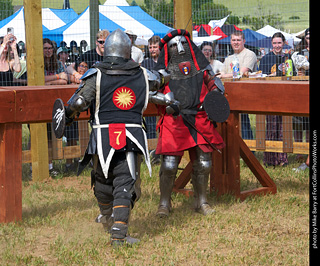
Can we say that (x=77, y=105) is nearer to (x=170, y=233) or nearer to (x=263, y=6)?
(x=170, y=233)

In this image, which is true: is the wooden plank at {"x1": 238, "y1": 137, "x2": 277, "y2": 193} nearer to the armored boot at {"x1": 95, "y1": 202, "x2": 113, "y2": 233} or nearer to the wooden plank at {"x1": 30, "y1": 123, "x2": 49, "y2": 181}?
the armored boot at {"x1": 95, "y1": 202, "x2": 113, "y2": 233}

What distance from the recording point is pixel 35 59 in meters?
6.89

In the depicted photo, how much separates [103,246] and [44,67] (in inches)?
138

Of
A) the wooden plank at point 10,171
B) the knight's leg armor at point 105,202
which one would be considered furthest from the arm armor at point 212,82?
the wooden plank at point 10,171

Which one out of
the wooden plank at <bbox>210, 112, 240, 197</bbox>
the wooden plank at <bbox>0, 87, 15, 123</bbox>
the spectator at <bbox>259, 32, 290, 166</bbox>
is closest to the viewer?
the wooden plank at <bbox>0, 87, 15, 123</bbox>

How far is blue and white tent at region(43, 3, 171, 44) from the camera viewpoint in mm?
10977

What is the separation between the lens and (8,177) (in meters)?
5.11

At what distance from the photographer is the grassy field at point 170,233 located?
4359mm

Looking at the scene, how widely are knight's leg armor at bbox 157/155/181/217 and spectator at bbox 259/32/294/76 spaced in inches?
123

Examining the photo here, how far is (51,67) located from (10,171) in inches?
104

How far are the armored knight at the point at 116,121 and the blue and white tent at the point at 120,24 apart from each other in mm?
5473

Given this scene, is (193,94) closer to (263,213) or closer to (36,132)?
(263,213)

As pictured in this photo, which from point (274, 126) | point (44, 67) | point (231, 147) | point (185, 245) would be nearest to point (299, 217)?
point (231, 147)

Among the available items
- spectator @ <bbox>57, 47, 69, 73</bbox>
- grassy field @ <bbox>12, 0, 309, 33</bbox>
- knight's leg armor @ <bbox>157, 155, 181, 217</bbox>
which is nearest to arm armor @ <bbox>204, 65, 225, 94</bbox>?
knight's leg armor @ <bbox>157, 155, 181, 217</bbox>
